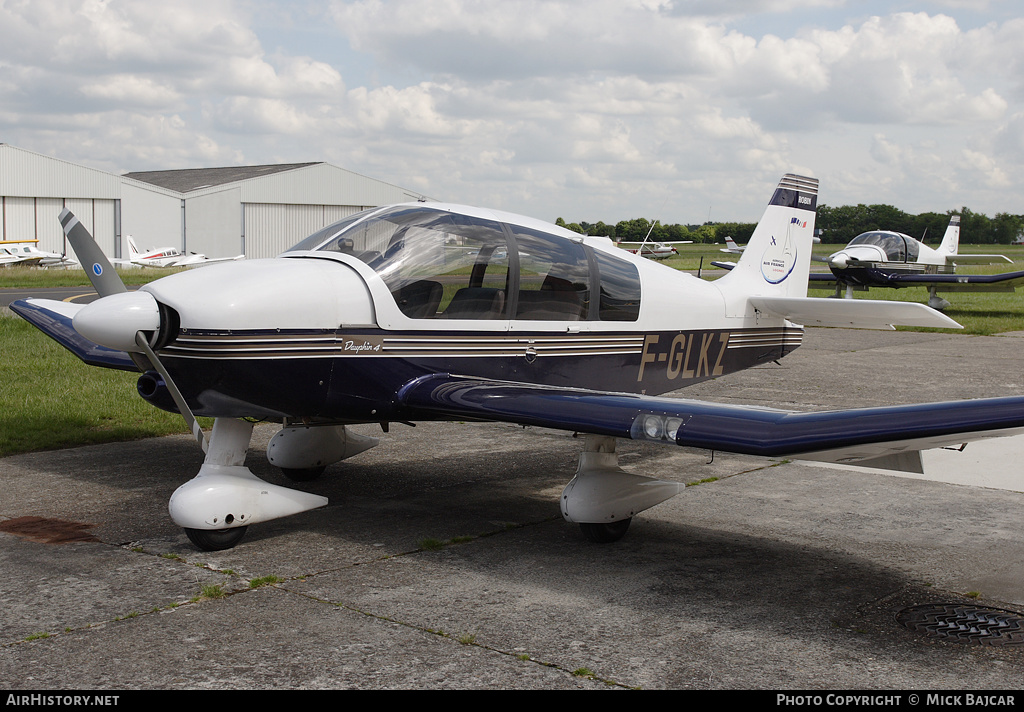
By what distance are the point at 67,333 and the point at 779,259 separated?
20.1 ft

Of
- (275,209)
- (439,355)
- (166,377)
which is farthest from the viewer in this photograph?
(275,209)

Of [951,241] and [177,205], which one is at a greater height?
[177,205]

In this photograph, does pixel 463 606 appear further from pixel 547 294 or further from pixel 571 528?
pixel 547 294

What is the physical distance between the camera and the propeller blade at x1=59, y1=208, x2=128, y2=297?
19.3ft

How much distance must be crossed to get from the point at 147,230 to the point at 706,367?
4831cm

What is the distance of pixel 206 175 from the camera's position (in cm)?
6200

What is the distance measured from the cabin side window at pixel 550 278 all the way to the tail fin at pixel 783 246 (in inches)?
77.7

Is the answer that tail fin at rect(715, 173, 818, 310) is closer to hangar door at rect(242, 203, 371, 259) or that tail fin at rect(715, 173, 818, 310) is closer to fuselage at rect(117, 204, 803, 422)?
fuselage at rect(117, 204, 803, 422)

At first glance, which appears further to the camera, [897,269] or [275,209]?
[275,209]

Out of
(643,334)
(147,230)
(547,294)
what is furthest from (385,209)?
(147,230)

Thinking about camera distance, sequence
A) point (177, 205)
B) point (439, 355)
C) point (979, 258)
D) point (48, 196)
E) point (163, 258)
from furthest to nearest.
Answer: point (177, 205), point (48, 196), point (163, 258), point (979, 258), point (439, 355)

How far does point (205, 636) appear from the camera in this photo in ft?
12.9

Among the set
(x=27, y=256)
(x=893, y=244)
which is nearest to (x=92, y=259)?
(x=893, y=244)

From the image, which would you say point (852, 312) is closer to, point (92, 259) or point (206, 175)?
point (92, 259)
